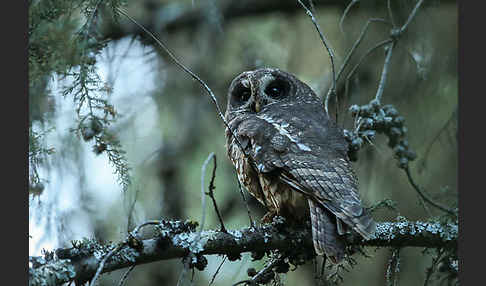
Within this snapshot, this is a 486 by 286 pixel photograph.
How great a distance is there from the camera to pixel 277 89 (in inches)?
169

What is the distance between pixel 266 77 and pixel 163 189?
5.13 feet

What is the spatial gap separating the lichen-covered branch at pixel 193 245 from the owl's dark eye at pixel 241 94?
1639 millimetres

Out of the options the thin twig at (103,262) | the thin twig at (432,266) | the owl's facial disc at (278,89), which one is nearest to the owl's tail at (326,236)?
the thin twig at (432,266)

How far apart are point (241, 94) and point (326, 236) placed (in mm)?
1916

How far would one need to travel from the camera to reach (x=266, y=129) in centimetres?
347

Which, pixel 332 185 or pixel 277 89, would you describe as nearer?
pixel 332 185

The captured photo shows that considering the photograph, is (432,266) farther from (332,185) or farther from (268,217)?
(268,217)

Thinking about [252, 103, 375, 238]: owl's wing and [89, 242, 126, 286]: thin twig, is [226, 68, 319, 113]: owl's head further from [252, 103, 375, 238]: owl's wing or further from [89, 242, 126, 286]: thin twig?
[89, 242, 126, 286]: thin twig

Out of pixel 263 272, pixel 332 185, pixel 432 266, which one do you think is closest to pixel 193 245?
pixel 263 272

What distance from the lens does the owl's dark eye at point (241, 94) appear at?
4.30 m

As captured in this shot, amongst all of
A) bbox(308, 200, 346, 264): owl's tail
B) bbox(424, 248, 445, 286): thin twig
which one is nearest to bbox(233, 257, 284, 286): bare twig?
bbox(308, 200, 346, 264): owl's tail

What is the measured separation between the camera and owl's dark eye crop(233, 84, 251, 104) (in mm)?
4305

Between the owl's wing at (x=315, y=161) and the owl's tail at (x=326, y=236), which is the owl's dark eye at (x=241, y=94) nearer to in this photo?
the owl's wing at (x=315, y=161)
